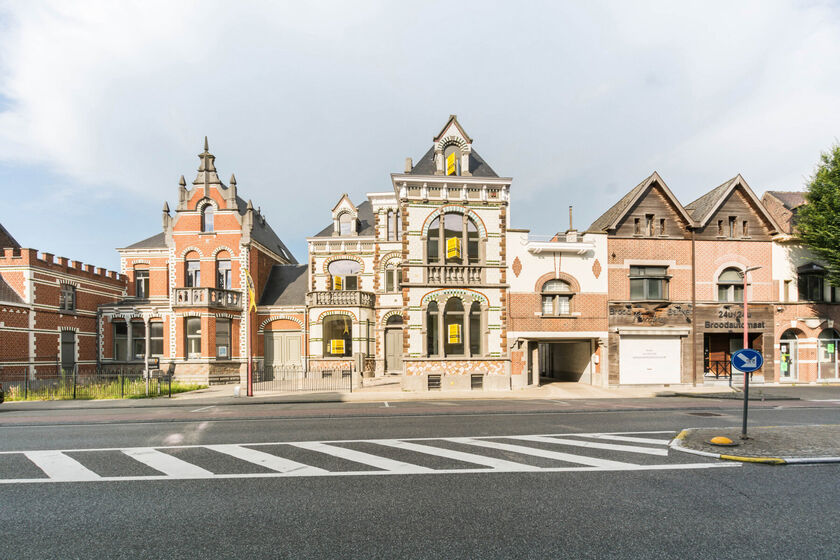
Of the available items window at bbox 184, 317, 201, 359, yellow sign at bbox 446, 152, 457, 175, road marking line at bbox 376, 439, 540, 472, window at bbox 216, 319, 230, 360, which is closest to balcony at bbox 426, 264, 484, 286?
yellow sign at bbox 446, 152, 457, 175

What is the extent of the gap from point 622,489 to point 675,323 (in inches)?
794

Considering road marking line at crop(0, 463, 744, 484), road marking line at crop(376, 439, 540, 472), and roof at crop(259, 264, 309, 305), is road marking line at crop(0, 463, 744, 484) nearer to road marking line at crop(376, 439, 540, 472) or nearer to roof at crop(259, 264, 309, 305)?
road marking line at crop(376, 439, 540, 472)

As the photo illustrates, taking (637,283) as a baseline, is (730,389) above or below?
below

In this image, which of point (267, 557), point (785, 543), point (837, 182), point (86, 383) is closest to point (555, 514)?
point (785, 543)

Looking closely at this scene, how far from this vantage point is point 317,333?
30.3m

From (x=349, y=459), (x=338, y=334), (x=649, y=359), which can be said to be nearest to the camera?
(x=349, y=459)

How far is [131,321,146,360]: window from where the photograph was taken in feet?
101

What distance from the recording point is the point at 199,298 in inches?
1121

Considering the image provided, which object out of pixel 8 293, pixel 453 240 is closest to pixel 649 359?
pixel 453 240

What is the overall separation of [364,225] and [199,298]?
12.2 m

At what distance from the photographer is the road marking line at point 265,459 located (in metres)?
8.08

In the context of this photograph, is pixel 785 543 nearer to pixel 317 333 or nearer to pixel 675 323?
pixel 675 323

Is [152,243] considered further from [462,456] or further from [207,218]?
[462,456]

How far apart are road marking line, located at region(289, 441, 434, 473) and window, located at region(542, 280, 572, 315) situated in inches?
638
